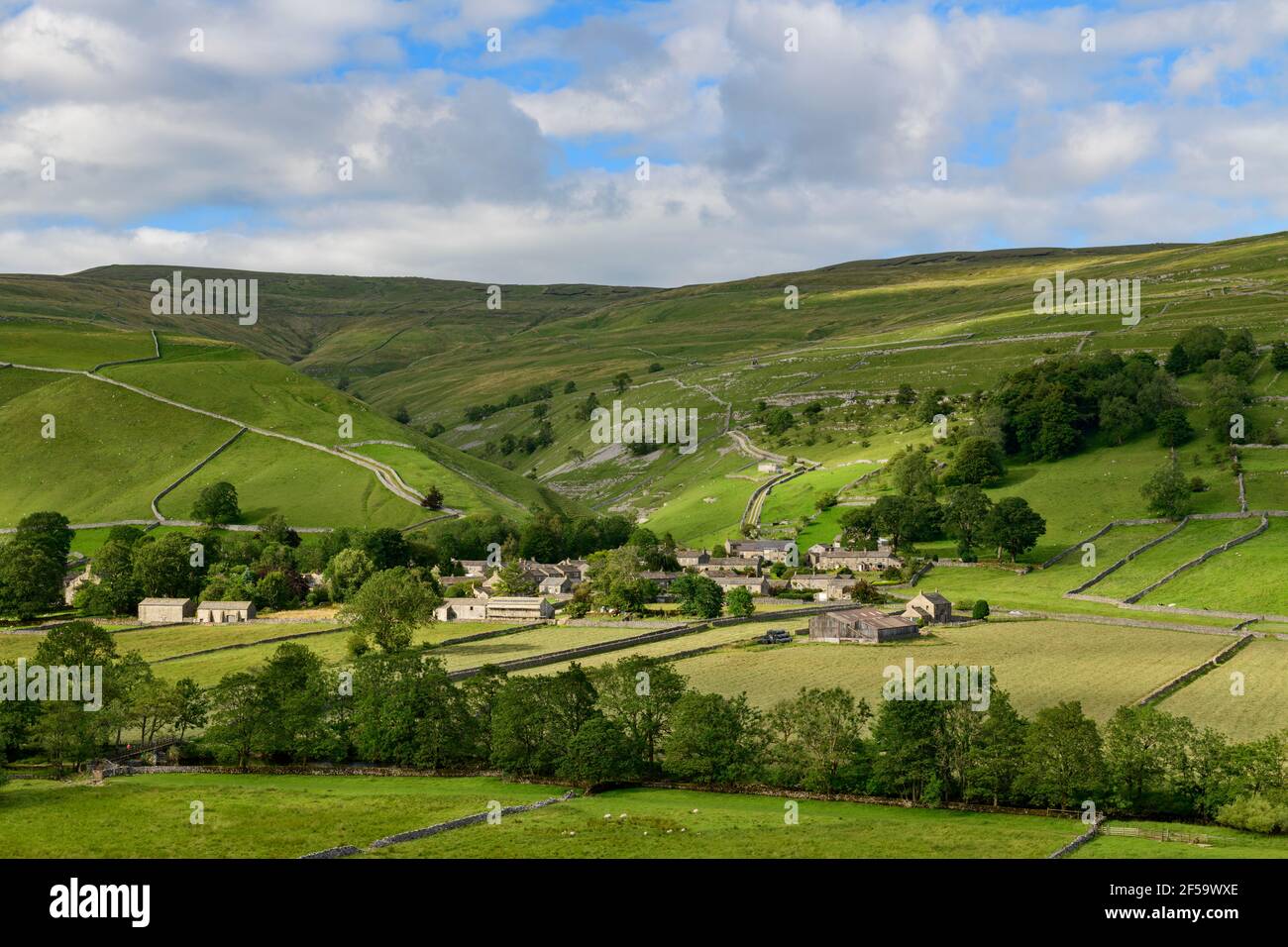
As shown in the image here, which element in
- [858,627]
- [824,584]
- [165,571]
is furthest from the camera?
[165,571]

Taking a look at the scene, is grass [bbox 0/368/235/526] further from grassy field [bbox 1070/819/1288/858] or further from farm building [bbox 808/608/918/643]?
grassy field [bbox 1070/819/1288/858]

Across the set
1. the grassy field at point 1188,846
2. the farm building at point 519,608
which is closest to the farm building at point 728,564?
the farm building at point 519,608

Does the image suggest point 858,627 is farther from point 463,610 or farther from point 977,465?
point 977,465

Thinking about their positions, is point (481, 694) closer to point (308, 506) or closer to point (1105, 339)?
point (308, 506)

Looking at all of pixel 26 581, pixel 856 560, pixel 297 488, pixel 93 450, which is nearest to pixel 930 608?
pixel 856 560

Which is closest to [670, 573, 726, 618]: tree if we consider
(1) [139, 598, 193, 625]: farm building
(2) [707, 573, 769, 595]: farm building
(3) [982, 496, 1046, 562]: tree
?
(2) [707, 573, 769, 595]: farm building

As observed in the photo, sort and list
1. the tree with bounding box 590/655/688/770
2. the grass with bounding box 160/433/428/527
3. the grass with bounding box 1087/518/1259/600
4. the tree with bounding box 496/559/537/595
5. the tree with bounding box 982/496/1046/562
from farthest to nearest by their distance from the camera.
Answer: the grass with bounding box 160/433/428/527, the tree with bounding box 982/496/1046/562, the tree with bounding box 496/559/537/595, the grass with bounding box 1087/518/1259/600, the tree with bounding box 590/655/688/770

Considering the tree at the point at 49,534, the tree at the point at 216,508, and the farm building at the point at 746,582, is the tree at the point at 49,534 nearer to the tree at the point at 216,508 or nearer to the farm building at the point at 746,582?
the tree at the point at 216,508
